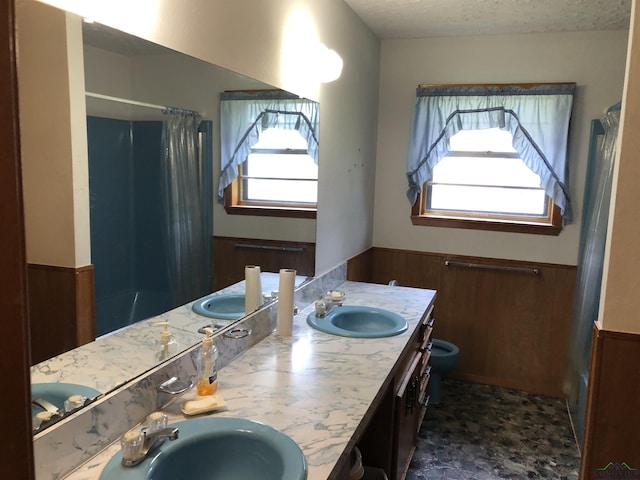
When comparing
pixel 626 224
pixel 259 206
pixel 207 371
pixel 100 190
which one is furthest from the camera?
pixel 259 206

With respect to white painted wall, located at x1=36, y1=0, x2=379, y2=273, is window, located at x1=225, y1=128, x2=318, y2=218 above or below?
below

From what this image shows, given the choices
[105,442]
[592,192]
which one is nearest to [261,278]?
[105,442]

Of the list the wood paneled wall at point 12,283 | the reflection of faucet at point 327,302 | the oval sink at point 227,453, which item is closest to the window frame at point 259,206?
the reflection of faucet at point 327,302

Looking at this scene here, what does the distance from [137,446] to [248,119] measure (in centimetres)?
124

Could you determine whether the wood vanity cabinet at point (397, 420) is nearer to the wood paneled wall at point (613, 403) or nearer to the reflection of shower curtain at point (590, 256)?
the wood paneled wall at point (613, 403)

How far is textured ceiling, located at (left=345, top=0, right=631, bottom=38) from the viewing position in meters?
2.66

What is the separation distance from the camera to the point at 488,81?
3291mm

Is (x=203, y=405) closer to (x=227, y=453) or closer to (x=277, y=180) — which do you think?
(x=227, y=453)

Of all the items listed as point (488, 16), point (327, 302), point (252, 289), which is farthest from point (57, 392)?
point (488, 16)

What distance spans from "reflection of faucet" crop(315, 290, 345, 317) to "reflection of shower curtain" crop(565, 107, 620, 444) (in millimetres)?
1506

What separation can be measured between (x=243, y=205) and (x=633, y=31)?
1.45 m

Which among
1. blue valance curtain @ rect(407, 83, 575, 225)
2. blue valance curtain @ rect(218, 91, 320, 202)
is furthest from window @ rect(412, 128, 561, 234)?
blue valance curtain @ rect(218, 91, 320, 202)

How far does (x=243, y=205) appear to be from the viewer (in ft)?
6.42

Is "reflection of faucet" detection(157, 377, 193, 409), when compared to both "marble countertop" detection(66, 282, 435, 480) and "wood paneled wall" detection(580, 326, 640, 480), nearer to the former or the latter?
"marble countertop" detection(66, 282, 435, 480)
